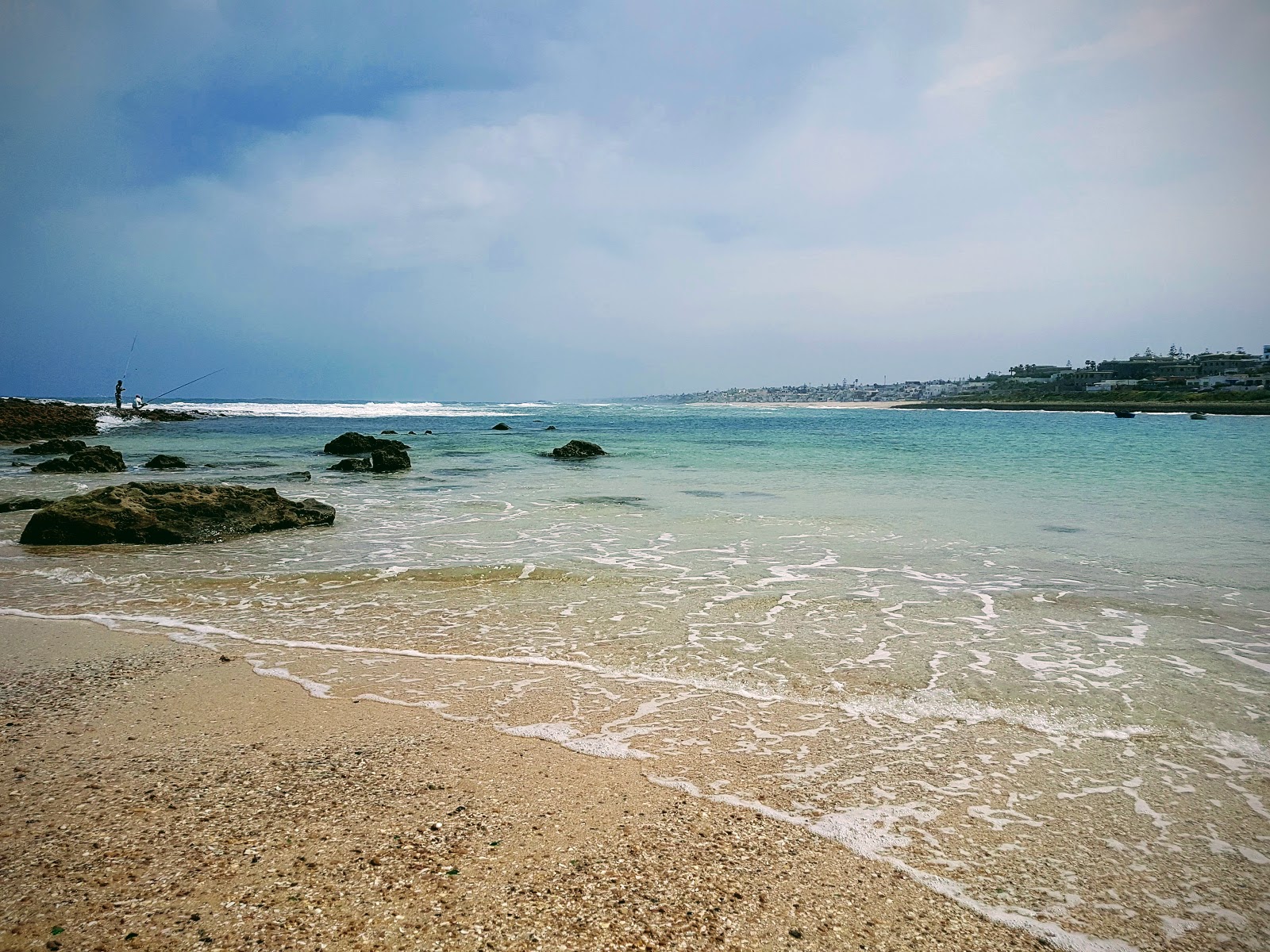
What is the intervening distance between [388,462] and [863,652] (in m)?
19.3

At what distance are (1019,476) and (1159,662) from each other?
17.2 meters

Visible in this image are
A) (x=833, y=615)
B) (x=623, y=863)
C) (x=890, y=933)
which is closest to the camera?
(x=890, y=933)

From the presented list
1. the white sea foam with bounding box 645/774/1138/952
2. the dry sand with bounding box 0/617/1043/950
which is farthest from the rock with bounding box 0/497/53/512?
the white sea foam with bounding box 645/774/1138/952

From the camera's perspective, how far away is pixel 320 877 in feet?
9.07

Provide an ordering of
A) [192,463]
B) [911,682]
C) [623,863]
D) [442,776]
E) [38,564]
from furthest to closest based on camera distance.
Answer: [192,463]
[38,564]
[911,682]
[442,776]
[623,863]

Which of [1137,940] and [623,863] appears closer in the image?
[1137,940]

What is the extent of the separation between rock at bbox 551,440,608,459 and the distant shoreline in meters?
80.1

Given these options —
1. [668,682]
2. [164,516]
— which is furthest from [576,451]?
[668,682]

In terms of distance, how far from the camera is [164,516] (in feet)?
35.1

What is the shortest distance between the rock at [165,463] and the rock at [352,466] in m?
4.64

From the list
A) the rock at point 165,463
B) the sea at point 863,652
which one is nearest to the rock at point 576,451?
the sea at point 863,652

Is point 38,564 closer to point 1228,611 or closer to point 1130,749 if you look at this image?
point 1130,749

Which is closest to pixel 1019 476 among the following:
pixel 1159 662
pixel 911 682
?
pixel 1159 662

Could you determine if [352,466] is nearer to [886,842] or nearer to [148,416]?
[886,842]
